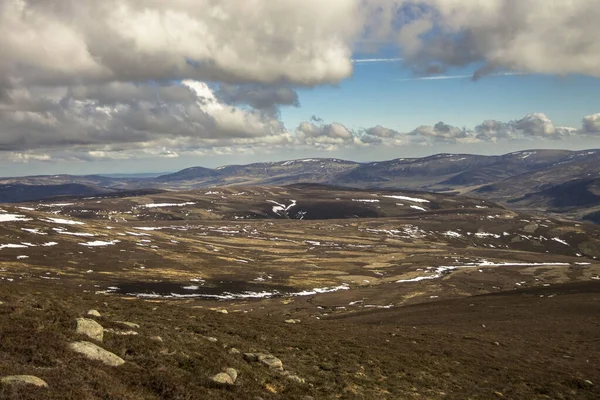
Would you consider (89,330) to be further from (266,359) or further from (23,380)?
(266,359)

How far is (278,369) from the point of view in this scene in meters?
23.6

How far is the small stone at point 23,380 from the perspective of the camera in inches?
533

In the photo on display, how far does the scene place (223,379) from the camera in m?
19.0

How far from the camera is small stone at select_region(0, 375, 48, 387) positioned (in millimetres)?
13550

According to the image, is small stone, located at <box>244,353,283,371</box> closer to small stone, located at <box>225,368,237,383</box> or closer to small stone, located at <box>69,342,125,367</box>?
small stone, located at <box>225,368,237,383</box>

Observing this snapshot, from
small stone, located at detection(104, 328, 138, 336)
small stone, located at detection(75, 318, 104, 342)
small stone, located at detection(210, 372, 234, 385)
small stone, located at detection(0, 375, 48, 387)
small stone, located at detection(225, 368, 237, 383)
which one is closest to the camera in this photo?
small stone, located at detection(0, 375, 48, 387)

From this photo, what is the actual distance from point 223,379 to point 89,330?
8.25 m

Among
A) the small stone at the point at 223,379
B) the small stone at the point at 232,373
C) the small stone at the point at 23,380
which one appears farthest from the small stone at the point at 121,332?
the small stone at the point at 23,380

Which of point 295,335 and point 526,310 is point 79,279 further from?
point 526,310

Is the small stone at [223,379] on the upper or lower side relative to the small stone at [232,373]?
upper

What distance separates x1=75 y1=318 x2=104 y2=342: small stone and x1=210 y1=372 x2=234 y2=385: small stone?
23.0 feet

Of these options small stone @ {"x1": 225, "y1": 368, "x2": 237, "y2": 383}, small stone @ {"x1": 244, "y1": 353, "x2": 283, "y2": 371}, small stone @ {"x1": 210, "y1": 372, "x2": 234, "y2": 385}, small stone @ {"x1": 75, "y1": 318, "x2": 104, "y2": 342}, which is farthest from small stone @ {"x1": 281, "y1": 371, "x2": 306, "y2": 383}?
small stone @ {"x1": 75, "y1": 318, "x2": 104, "y2": 342}

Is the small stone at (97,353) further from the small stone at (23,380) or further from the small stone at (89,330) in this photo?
the small stone at (23,380)

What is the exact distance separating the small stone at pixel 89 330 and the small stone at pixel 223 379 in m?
7.01
